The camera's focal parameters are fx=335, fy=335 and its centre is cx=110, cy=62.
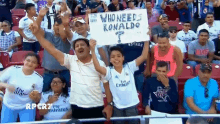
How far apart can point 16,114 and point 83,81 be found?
1073 mm

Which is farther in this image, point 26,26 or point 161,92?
point 26,26

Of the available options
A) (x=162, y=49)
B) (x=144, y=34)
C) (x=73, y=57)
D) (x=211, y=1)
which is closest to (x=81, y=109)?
(x=73, y=57)

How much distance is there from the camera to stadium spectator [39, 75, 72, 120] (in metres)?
4.02

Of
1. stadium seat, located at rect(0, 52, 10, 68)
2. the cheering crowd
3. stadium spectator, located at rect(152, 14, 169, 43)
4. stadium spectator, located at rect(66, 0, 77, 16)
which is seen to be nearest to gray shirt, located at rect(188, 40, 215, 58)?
stadium spectator, located at rect(152, 14, 169, 43)

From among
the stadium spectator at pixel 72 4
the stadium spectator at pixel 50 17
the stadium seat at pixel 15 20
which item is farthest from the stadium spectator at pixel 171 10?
the stadium seat at pixel 15 20

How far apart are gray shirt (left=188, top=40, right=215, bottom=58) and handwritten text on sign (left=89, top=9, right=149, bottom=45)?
7.67 ft

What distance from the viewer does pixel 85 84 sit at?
11.7 ft

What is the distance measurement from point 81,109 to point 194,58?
2.99 metres

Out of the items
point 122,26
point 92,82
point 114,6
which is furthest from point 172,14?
point 92,82

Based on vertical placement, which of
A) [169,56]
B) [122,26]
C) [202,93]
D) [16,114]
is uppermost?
[122,26]

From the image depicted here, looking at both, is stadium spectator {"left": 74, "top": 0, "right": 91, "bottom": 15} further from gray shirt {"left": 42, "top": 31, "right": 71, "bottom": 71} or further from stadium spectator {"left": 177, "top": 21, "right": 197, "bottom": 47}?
gray shirt {"left": 42, "top": 31, "right": 71, "bottom": 71}

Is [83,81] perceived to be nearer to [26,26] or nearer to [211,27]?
[26,26]

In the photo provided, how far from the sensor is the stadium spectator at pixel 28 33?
6.59 metres

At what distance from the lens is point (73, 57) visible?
3.70 m
